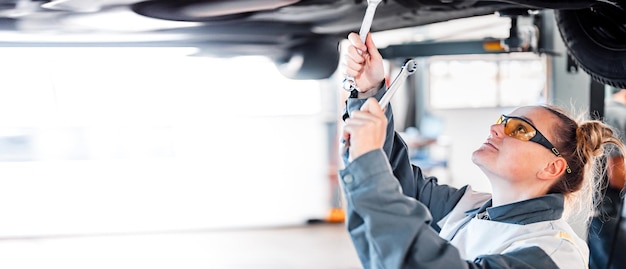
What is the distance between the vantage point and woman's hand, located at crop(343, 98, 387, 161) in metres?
0.96

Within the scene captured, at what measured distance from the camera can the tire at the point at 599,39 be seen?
1.75 metres

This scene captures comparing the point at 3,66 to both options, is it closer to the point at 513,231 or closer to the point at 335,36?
the point at 335,36

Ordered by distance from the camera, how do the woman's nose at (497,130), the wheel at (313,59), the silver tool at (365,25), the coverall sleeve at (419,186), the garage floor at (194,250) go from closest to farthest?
1. the silver tool at (365,25)
2. the woman's nose at (497,130)
3. the coverall sleeve at (419,186)
4. the wheel at (313,59)
5. the garage floor at (194,250)

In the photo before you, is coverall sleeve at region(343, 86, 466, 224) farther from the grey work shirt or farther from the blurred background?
the blurred background

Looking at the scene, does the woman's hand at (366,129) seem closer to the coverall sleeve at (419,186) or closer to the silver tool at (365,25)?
the silver tool at (365,25)

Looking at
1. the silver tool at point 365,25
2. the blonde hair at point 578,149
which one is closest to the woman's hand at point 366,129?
the silver tool at point 365,25

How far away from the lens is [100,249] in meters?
5.29

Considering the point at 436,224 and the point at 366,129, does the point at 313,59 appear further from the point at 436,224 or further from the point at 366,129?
the point at 366,129

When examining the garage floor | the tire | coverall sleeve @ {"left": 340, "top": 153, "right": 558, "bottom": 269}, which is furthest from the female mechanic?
the garage floor

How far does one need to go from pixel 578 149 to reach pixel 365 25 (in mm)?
510

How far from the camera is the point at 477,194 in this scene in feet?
4.83

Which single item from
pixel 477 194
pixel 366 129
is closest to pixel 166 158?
pixel 477 194

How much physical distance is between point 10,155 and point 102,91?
37.0 inches

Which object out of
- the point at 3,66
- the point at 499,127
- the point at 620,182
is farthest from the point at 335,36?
the point at 3,66
